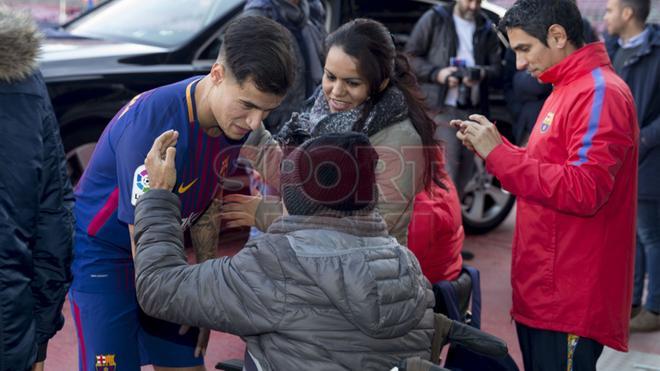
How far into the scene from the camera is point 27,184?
7.21 ft

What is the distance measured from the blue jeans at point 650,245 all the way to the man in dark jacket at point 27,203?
3.73 meters

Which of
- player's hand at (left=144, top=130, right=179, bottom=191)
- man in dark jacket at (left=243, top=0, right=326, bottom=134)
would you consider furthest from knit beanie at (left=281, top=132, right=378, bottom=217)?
man in dark jacket at (left=243, top=0, right=326, bottom=134)

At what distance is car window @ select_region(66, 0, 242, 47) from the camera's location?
19.3ft

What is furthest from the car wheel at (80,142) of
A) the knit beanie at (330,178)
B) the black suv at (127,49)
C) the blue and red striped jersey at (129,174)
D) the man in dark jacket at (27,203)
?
the knit beanie at (330,178)

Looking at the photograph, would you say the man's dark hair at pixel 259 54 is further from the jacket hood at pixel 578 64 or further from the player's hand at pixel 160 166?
the jacket hood at pixel 578 64

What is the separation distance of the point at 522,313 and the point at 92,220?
1592mm

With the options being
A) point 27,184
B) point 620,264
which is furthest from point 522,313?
point 27,184

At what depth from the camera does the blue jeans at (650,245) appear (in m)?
5.00

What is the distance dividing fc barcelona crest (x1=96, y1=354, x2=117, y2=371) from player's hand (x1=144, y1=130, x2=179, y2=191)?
0.78 meters

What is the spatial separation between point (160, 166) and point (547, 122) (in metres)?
1.47

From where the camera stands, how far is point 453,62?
600 cm

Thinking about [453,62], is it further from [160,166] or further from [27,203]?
[27,203]

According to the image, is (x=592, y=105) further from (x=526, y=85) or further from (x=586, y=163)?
(x=526, y=85)

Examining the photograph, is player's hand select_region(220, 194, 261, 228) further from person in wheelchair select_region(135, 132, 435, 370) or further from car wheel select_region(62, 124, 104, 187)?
car wheel select_region(62, 124, 104, 187)
